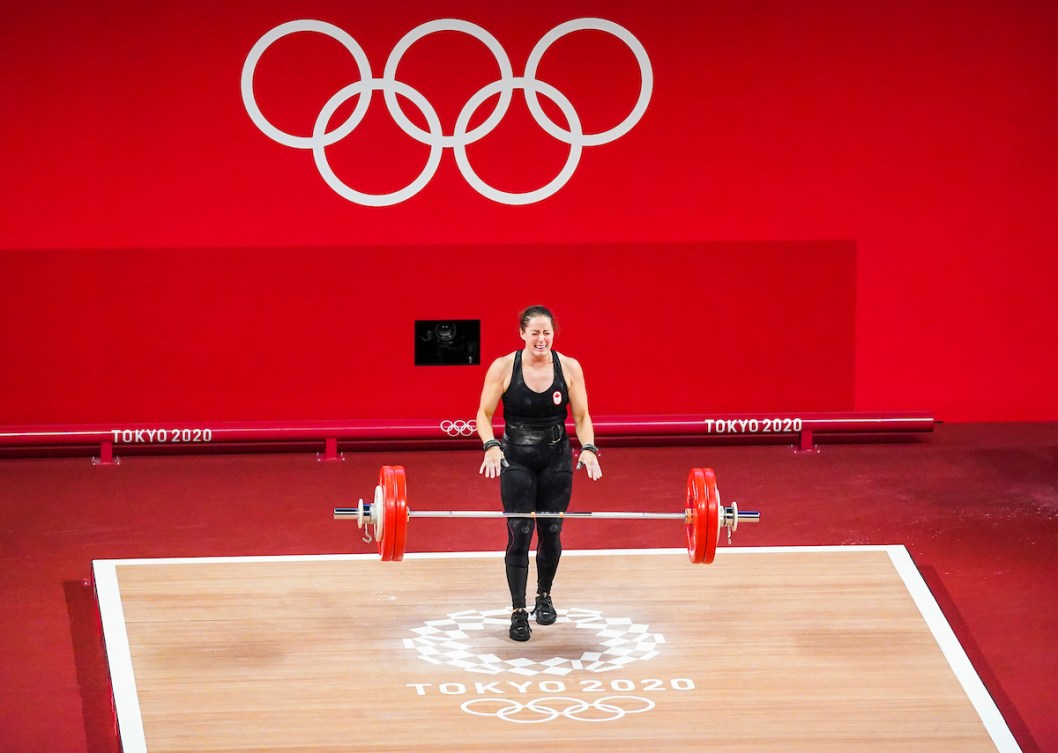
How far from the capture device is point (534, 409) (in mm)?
6121

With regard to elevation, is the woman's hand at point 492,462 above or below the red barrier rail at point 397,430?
above

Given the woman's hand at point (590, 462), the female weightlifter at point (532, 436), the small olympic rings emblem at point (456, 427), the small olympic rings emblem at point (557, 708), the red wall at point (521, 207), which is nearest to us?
the small olympic rings emblem at point (557, 708)

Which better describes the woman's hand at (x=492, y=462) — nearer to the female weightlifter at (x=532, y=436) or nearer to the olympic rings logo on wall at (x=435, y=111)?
the female weightlifter at (x=532, y=436)

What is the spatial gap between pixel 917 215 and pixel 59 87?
5257 millimetres

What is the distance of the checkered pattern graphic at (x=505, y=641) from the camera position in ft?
19.4

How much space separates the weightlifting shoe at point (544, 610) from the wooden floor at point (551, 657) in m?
0.05

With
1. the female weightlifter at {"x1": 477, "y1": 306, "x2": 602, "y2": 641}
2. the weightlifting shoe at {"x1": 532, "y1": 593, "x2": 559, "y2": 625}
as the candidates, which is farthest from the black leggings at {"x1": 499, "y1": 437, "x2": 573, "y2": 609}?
the weightlifting shoe at {"x1": 532, "y1": 593, "x2": 559, "y2": 625}

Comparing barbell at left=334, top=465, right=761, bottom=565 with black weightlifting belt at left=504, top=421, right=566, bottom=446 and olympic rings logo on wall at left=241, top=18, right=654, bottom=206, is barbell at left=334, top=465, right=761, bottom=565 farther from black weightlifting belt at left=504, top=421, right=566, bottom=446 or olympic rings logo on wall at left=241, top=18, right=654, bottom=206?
olympic rings logo on wall at left=241, top=18, right=654, bottom=206

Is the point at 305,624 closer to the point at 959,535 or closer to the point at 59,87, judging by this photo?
the point at 959,535

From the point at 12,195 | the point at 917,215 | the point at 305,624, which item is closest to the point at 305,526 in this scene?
the point at 305,624

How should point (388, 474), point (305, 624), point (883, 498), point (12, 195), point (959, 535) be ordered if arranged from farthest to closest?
point (12, 195), point (883, 498), point (959, 535), point (305, 624), point (388, 474)

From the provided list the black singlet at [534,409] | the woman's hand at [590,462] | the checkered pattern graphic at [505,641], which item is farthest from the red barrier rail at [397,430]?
the woman's hand at [590,462]

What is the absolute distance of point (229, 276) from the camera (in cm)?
927

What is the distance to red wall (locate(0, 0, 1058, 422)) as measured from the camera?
904 centimetres
